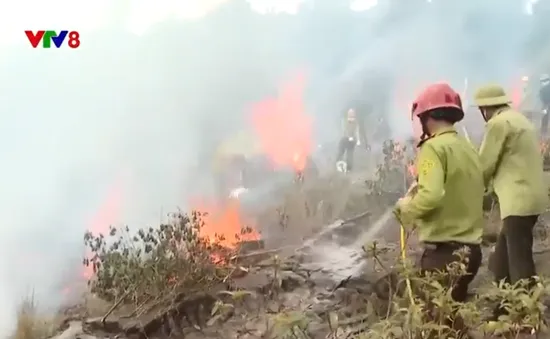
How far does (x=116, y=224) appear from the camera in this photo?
7.73ft

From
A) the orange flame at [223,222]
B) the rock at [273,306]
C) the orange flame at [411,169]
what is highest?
the orange flame at [411,169]

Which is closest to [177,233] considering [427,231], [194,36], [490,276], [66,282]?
[66,282]

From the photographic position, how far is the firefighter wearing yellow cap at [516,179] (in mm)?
2221

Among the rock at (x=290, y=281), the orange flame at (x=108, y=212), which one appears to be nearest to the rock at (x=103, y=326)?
the orange flame at (x=108, y=212)

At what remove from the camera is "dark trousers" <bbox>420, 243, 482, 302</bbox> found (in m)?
1.97

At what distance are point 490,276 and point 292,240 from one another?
2.31 ft

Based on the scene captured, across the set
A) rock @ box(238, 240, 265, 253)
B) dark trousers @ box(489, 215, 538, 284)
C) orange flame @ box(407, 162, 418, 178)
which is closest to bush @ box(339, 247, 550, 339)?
dark trousers @ box(489, 215, 538, 284)

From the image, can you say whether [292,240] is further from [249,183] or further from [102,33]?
[102,33]

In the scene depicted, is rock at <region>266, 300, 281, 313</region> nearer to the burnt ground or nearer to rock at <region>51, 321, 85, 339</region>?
the burnt ground

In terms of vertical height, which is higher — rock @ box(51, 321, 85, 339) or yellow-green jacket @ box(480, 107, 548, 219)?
yellow-green jacket @ box(480, 107, 548, 219)

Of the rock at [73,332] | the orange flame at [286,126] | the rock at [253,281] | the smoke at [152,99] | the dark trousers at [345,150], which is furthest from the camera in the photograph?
the dark trousers at [345,150]

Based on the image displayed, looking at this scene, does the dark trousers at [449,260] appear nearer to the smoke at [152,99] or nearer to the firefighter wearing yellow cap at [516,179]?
the firefighter wearing yellow cap at [516,179]

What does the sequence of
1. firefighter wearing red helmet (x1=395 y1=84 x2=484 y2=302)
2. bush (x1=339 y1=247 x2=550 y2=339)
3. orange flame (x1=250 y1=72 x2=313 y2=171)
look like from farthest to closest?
orange flame (x1=250 y1=72 x2=313 y2=171)
firefighter wearing red helmet (x1=395 y1=84 x2=484 y2=302)
bush (x1=339 y1=247 x2=550 y2=339)

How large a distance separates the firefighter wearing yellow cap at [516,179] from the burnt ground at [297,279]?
0.61ft
